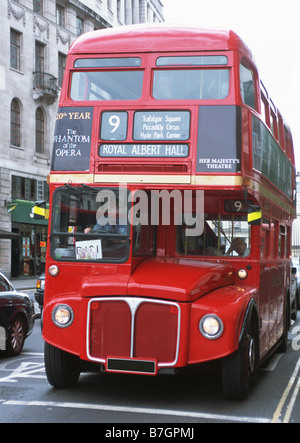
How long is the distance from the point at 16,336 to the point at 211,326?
5.17 m

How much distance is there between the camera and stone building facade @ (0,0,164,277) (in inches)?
1388

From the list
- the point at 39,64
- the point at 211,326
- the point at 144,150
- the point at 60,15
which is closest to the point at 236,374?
the point at 211,326

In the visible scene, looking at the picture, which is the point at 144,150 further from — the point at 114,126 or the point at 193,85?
the point at 193,85

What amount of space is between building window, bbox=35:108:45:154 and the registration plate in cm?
3288

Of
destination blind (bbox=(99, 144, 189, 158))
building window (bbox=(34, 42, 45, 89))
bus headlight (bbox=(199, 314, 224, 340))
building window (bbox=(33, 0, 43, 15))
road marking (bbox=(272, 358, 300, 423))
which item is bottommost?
road marking (bbox=(272, 358, 300, 423))

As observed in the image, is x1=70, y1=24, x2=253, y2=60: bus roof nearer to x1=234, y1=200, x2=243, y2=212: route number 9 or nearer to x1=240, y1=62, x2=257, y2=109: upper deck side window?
x1=240, y1=62, x2=257, y2=109: upper deck side window

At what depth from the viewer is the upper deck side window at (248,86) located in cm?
816

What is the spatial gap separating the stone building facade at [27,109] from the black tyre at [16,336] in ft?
77.8

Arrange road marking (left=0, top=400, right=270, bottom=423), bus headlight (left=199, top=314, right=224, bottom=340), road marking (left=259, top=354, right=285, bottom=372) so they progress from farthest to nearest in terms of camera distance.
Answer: road marking (left=259, top=354, right=285, bottom=372)
bus headlight (left=199, top=314, right=224, bottom=340)
road marking (left=0, top=400, right=270, bottom=423)

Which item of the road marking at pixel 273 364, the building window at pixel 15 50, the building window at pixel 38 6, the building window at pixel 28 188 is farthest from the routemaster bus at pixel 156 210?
the building window at pixel 38 6

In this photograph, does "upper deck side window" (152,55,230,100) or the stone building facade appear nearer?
"upper deck side window" (152,55,230,100)

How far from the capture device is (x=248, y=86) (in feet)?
27.9

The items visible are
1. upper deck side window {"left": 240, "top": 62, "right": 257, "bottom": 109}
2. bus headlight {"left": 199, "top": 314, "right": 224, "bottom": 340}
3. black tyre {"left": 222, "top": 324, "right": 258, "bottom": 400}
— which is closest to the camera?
bus headlight {"left": 199, "top": 314, "right": 224, "bottom": 340}

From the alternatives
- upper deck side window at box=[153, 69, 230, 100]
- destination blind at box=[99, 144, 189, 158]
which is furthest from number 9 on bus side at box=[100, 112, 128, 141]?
upper deck side window at box=[153, 69, 230, 100]
